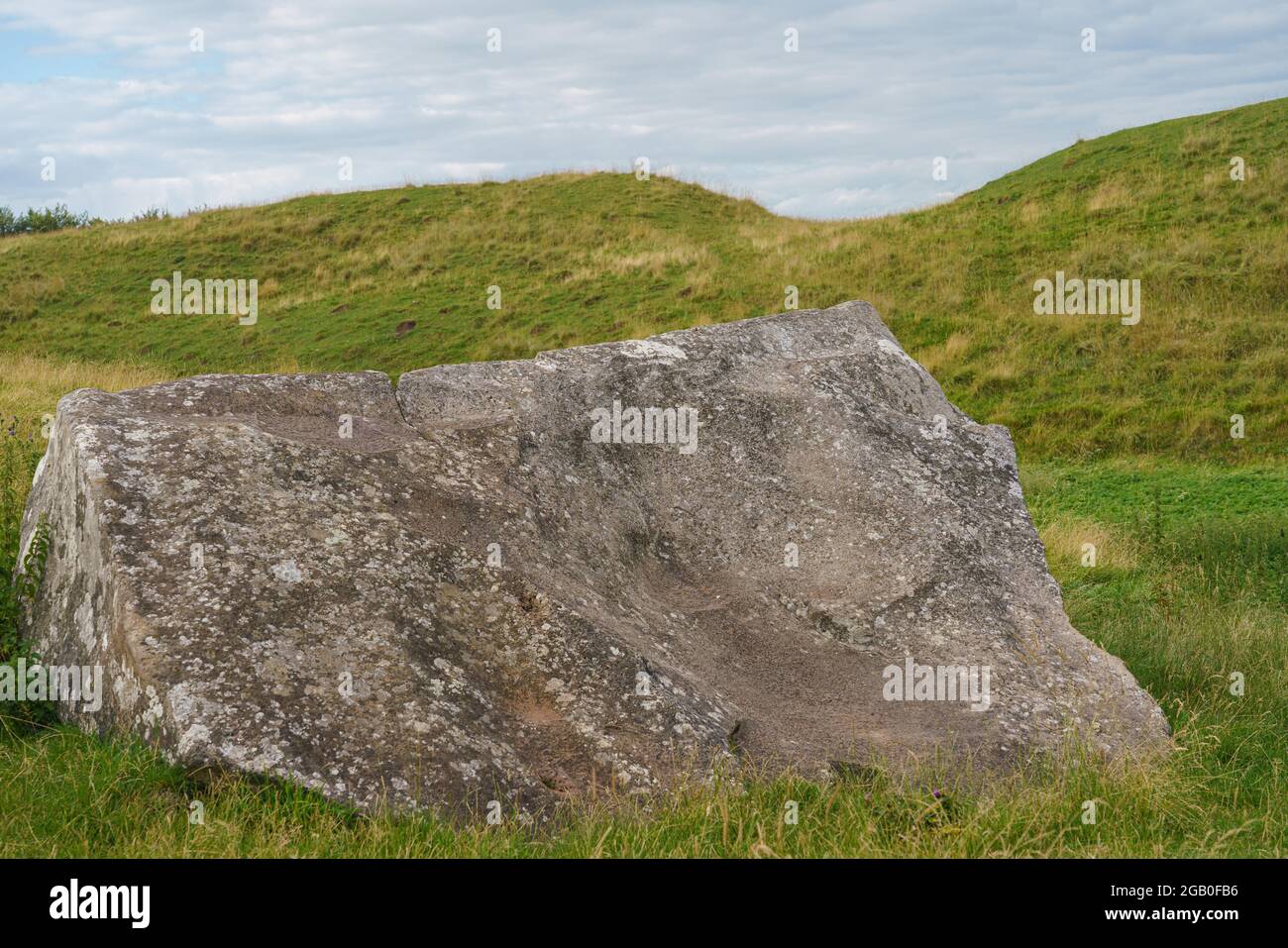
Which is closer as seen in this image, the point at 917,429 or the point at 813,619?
the point at 813,619

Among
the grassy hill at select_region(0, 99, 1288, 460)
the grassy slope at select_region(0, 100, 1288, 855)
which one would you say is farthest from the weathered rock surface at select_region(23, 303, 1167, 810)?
the grassy hill at select_region(0, 99, 1288, 460)

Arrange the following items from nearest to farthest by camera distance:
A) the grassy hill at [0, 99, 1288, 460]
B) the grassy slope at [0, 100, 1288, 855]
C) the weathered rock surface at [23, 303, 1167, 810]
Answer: the grassy slope at [0, 100, 1288, 855] < the weathered rock surface at [23, 303, 1167, 810] < the grassy hill at [0, 99, 1288, 460]

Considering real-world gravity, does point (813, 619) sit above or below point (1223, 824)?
above

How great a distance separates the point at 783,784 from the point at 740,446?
3.18m

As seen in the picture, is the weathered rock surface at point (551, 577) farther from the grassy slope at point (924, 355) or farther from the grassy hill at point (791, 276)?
the grassy hill at point (791, 276)

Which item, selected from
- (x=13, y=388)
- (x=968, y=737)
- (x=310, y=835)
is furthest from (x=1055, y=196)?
(x=310, y=835)

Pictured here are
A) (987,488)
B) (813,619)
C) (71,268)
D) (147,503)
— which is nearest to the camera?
(147,503)

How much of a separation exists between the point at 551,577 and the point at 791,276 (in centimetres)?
2825

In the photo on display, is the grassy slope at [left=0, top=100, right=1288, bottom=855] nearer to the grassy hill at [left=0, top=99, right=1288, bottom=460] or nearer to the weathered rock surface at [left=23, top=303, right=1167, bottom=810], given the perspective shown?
the grassy hill at [left=0, top=99, right=1288, bottom=460]

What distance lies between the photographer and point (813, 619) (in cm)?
722

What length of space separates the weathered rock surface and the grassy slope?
41cm

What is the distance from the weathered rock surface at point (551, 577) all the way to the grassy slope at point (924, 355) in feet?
1.35

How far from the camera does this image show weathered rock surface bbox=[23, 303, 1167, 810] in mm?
5293

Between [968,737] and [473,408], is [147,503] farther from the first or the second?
[968,737]
